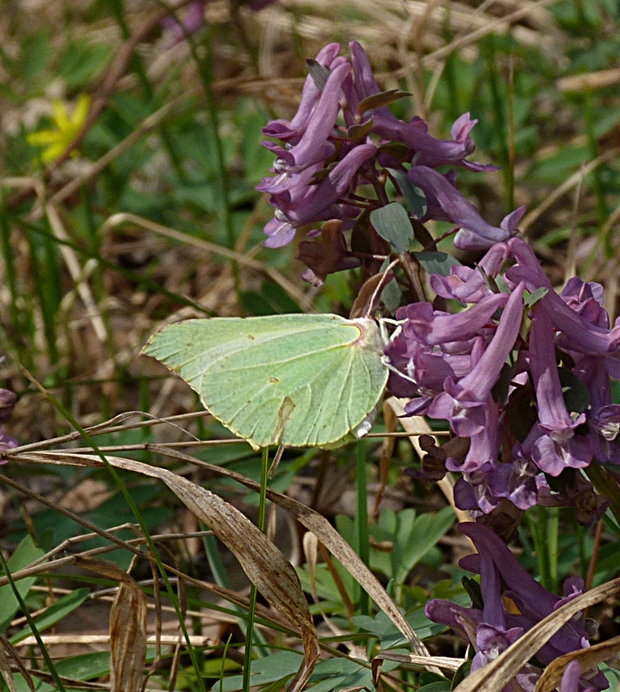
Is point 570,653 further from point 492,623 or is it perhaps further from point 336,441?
point 336,441

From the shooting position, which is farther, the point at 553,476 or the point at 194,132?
the point at 194,132

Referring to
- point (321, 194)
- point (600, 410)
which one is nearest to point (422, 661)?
point (600, 410)

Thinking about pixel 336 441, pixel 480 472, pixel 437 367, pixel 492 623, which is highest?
pixel 437 367

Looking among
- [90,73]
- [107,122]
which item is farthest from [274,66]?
[107,122]

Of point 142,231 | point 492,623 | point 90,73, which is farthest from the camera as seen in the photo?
point 90,73

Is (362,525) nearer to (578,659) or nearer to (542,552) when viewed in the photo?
(542,552)

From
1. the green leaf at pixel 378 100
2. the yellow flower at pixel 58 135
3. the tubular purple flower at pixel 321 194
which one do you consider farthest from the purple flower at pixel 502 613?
the yellow flower at pixel 58 135
